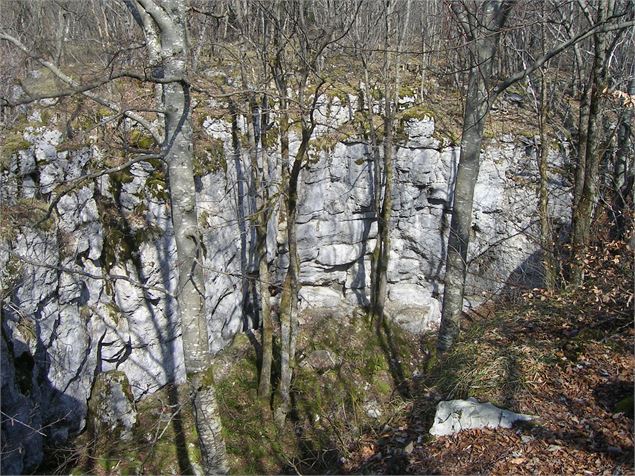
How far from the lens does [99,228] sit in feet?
27.0

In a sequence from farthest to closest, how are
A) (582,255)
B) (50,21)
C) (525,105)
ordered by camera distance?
(50,21) < (525,105) < (582,255)

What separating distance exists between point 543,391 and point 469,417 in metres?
0.77

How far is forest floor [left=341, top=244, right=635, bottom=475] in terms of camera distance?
3.57m

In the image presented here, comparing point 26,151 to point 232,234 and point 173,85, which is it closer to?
point 232,234

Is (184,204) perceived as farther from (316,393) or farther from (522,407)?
(316,393)

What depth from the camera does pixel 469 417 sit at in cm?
416

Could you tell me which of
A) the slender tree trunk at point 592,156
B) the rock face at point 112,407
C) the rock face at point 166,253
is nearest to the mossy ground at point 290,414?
the rock face at point 112,407

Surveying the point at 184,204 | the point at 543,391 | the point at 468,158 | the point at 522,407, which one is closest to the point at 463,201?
the point at 468,158

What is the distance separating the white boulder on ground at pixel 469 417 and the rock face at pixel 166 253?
237 centimetres

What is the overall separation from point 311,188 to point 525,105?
7.13 metres

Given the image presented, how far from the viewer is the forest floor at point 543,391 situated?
3.57m

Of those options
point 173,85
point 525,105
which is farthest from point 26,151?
point 525,105

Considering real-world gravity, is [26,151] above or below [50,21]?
below

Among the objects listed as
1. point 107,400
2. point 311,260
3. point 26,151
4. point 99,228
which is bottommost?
point 107,400
